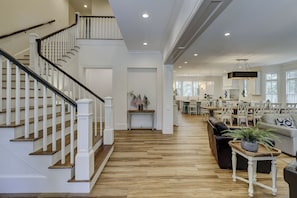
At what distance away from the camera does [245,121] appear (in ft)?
24.5

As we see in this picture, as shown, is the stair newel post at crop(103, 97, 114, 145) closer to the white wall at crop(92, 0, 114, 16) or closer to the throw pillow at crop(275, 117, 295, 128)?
the throw pillow at crop(275, 117, 295, 128)

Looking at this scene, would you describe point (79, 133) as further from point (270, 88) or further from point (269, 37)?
point (270, 88)

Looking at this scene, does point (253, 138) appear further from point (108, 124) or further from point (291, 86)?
point (291, 86)

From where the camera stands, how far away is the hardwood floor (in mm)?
2610

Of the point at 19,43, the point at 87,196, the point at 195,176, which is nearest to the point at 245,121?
the point at 195,176

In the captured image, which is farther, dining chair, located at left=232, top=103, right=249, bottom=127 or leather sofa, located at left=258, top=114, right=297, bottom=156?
dining chair, located at left=232, top=103, right=249, bottom=127

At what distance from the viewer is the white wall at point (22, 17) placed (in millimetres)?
4480

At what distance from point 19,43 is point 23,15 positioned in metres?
0.84

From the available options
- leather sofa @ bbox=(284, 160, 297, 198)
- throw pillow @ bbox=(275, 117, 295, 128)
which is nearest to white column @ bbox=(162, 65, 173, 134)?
throw pillow @ bbox=(275, 117, 295, 128)

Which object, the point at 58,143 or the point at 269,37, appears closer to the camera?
the point at 58,143

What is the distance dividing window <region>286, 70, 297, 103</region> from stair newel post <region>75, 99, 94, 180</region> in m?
9.14

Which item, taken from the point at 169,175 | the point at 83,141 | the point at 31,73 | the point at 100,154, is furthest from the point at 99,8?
the point at 169,175

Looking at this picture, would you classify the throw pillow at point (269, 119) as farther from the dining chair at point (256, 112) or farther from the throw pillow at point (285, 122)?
the dining chair at point (256, 112)

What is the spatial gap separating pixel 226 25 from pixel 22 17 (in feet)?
17.2
